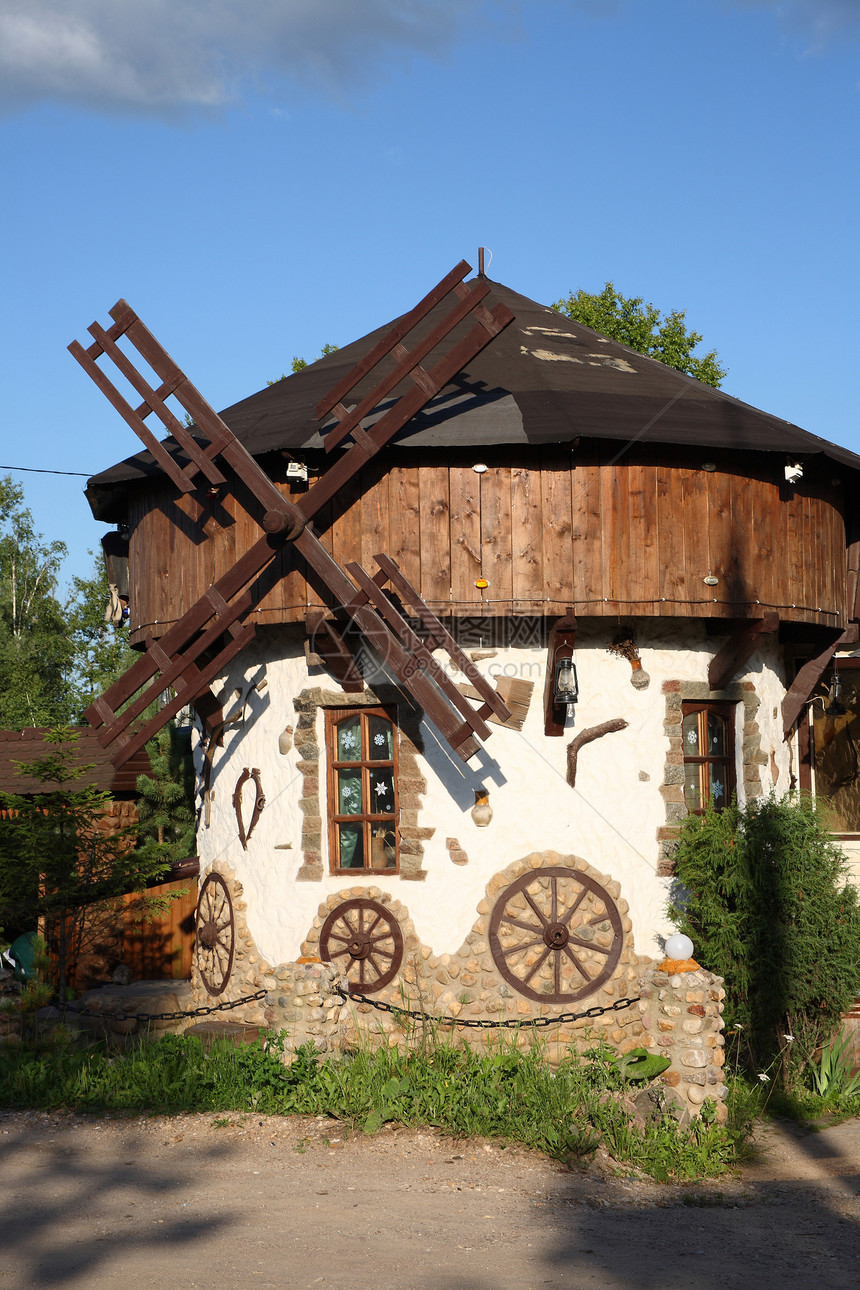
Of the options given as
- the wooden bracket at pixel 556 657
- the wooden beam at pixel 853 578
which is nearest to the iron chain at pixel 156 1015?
the wooden bracket at pixel 556 657

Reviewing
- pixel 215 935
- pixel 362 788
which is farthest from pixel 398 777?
pixel 215 935

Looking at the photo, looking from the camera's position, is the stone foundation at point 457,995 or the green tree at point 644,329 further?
the green tree at point 644,329

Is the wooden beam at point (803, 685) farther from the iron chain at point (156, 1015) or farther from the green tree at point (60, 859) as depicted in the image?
the green tree at point (60, 859)

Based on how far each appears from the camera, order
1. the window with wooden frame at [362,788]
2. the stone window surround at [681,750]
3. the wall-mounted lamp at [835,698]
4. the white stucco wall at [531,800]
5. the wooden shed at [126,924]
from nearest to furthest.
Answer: the white stucco wall at [531,800] < the stone window surround at [681,750] < the window with wooden frame at [362,788] < the wall-mounted lamp at [835,698] < the wooden shed at [126,924]

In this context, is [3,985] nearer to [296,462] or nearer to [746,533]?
[296,462]

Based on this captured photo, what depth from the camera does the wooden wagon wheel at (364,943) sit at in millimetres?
11188

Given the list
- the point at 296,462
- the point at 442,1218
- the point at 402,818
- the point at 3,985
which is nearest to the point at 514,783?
the point at 402,818

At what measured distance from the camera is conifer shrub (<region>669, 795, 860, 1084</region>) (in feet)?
34.7

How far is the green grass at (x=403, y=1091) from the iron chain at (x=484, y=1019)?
8.9 inches

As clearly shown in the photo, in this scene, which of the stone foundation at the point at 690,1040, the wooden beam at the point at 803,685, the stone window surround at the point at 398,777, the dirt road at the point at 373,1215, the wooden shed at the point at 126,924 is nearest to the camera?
the dirt road at the point at 373,1215

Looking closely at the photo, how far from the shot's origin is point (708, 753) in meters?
12.0

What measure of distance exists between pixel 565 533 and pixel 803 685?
11.6 ft

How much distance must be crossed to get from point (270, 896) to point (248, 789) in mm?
1144

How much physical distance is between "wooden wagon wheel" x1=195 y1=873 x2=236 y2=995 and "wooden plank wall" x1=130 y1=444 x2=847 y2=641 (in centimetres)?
311
